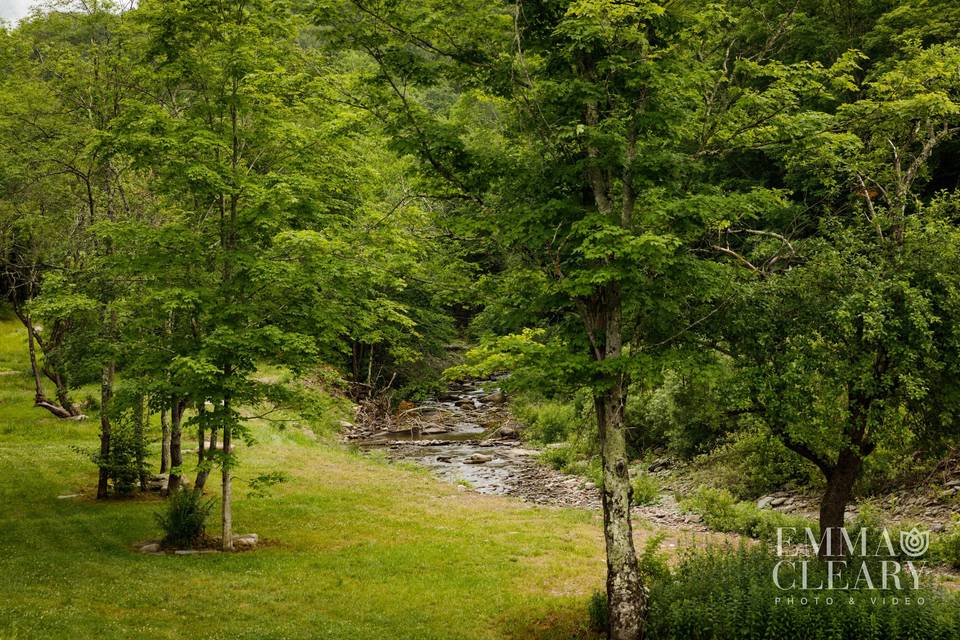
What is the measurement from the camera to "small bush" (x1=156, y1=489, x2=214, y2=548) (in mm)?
15812

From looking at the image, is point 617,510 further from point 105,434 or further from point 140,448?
point 105,434

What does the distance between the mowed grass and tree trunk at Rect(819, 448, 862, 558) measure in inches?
177

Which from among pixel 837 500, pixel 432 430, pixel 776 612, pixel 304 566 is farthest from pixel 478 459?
pixel 776 612

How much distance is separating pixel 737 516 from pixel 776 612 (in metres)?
11.8

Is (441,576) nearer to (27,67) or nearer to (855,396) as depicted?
(855,396)

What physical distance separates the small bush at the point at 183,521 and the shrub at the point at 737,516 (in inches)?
563

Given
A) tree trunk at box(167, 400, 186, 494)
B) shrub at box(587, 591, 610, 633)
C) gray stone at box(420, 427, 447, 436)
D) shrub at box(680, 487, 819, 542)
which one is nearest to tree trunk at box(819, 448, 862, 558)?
shrub at box(587, 591, 610, 633)

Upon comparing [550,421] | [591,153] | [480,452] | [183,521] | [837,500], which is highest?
[591,153]

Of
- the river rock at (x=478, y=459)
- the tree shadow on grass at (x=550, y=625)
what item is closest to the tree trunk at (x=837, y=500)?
the tree shadow on grass at (x=550, y=625)

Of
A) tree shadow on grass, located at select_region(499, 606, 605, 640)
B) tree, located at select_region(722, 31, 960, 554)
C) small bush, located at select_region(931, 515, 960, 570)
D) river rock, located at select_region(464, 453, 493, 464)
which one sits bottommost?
river rock, located at select_region(464, 453, 493, 464)

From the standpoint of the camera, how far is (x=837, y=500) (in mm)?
12227

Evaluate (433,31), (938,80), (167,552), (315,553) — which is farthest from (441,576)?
(938,80)

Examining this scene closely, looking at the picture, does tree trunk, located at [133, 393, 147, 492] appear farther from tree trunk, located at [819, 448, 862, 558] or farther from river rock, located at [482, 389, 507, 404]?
river rock, located at [482, 389, 507, 404]

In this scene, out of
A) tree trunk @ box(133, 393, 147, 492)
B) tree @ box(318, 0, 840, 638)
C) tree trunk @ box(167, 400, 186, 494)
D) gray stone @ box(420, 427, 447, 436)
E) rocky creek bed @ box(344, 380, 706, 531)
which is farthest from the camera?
gray stone @ box(420, 427, 447, 436)
